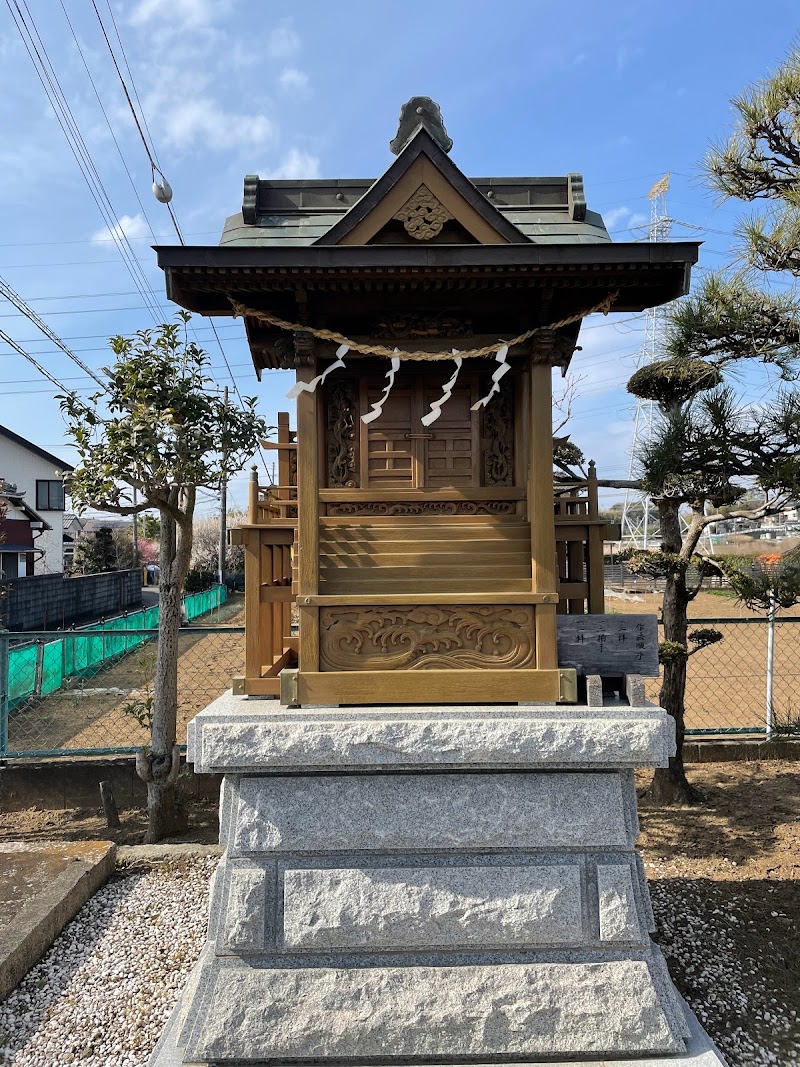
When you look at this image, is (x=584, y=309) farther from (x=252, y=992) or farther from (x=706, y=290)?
(x=252, y=992)

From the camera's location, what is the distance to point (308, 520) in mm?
4285

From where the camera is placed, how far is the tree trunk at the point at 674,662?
277 inches

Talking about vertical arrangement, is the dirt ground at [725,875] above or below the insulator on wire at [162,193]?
below

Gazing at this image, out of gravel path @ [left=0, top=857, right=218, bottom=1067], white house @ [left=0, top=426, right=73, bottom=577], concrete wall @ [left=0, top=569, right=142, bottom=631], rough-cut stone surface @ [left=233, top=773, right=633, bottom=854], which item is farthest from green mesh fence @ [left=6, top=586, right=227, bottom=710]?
white house @ [left=0, top=426, right=73, bottom=577]

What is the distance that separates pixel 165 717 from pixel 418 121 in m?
6.49

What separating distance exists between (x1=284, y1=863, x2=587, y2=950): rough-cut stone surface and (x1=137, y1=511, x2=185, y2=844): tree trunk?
148 inches

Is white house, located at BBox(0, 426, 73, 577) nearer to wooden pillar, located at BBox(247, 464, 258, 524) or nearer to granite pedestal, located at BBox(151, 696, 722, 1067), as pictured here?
wooden pillar, located at BBox(247, 464, 258, 524)

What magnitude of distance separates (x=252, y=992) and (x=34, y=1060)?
57.8 inches

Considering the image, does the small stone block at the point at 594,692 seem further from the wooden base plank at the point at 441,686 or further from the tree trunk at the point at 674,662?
the tree trunk at the point at 674,662

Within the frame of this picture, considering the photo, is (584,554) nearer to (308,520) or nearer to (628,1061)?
(308,520)

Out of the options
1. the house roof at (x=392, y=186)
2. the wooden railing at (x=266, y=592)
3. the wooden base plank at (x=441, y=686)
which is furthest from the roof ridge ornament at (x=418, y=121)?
the wooden base plank at (x=441, y=686)

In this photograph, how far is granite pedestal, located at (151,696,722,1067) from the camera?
3.66 metres

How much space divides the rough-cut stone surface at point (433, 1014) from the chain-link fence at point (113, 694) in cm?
419

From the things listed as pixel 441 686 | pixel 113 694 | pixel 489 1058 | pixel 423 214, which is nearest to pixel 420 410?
pixel 423 214
